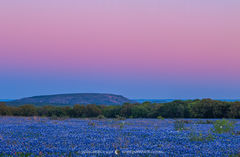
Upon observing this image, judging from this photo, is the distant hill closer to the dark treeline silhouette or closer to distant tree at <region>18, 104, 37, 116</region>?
the dark treeline silhouette

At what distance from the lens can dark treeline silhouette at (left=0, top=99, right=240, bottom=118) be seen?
100.0 feet

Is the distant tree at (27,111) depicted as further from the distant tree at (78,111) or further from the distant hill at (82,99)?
the distant hill at (82,99)

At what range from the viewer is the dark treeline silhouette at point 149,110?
1200 inches

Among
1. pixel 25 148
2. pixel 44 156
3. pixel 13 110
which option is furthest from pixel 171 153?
pixel 13 110

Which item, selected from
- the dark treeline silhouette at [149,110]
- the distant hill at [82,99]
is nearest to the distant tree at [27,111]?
the dark treeline silhouette at [149,110]

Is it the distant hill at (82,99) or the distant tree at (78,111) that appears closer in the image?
Result: the distant tree at (78,111)

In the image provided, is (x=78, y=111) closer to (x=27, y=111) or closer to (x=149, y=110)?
(x=27, y=111)

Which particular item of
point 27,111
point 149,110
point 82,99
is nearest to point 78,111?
point 27,111

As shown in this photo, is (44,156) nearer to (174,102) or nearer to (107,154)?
(107,154)

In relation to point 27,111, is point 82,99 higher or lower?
higher

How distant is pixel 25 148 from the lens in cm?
Result: 715

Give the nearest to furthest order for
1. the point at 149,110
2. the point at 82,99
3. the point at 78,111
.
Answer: the point at 78,111 < the point at 149,110 < the point at 82,99

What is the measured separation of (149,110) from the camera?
33.0 meters

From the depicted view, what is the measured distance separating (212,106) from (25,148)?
87.6ft
